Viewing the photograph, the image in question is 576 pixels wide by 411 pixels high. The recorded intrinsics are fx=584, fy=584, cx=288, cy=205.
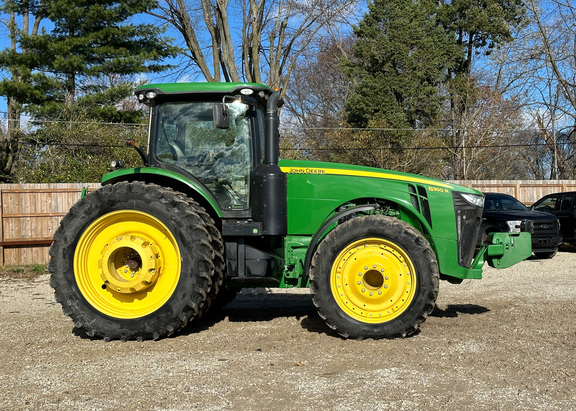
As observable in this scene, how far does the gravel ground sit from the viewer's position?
13.4 ft

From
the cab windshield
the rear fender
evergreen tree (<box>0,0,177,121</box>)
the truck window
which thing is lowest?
the truck window

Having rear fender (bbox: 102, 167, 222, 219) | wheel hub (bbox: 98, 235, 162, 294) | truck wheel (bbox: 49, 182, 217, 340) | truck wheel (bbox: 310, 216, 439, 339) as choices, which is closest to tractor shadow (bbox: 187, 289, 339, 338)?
truck wheel (bbox: 310, 216, 439, 339)

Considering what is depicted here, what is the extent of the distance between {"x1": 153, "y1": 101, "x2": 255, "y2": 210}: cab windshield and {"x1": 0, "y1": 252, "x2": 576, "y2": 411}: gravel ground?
5.08 feet

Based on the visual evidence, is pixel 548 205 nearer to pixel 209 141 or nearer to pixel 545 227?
pixel 545 227

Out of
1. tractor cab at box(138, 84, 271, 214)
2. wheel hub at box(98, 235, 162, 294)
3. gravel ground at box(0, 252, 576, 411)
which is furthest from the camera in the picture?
tractor cab at box(138, 84, 271, 214)

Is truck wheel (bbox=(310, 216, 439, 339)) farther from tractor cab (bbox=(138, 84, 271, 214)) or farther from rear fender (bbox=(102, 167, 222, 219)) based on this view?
rear fender (bbox=(102, 167, 222, 219))

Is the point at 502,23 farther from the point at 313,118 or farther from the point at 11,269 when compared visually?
the point at 11,269

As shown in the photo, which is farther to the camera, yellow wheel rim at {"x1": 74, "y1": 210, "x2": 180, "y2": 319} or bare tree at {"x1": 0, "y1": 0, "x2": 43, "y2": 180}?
bare tree at {"x1": 0, "y1": 0, "x2": 43, "y2": 180}

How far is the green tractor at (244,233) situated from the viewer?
5.70 meters

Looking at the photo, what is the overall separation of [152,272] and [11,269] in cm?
893

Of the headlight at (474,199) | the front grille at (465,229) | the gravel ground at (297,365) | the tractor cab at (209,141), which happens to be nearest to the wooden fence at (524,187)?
the gravel ground at (297,365)

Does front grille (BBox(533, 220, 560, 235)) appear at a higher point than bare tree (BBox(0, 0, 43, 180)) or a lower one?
lower

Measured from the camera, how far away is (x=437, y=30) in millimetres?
30328

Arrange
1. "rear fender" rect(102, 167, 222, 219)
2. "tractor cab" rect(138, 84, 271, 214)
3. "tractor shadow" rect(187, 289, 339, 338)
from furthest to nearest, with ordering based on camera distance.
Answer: "tractor shadow" rect(187, 289, 339, 338) → "tractor cab" rect(138, 84, 271, 214) → "rear fender" rect(102, 167, 222, 219)
